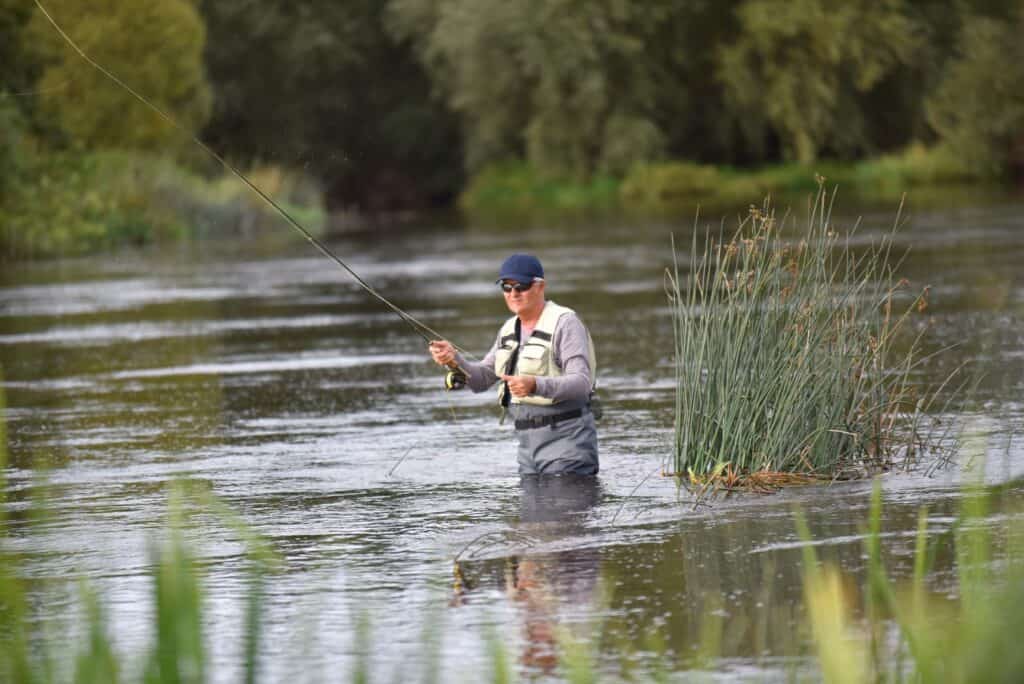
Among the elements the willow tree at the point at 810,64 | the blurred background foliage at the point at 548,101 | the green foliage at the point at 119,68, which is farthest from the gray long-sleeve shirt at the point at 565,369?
the willow tree at the point at 810,64

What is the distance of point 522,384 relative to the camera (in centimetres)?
933

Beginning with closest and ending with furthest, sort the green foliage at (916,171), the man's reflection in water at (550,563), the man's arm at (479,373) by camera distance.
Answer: the man's reflection in water at (550,563) → the man's arm at (479,373) → the green foliage at (916,171)

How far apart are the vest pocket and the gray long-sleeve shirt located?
0.05 meters

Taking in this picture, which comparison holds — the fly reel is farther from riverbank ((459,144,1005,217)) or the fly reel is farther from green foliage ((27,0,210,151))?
riverbank ((459,144,1005,217))

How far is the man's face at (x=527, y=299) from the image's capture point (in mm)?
9773

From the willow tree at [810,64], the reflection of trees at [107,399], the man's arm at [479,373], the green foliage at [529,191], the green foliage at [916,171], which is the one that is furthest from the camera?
the green foliage at [529,191]

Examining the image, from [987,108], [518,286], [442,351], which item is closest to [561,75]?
[987,108]

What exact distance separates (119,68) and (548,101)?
15454mm

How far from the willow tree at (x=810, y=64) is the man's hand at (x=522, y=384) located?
4740 centimetres

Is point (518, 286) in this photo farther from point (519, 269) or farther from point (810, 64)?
point (810, 64)

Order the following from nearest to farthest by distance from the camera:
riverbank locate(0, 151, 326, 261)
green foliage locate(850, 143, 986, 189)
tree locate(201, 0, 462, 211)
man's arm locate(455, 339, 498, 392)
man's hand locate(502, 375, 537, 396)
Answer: man's hand locate(502, 375, 537, 396) → man's arm locate(455, 339, 498, 392) → riverbank locate(0, 151, 326, 261) → green foliage locate(850, 143, 986, 189) → tree locate(201, 0, 462, 211)

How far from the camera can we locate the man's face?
9.77 metres

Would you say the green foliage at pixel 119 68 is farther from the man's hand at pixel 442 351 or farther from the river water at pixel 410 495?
the man's hand at pixel 442 351

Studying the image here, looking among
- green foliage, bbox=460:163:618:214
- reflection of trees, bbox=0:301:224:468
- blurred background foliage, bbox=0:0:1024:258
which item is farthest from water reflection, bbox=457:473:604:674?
green foliage, bbox=460:163:618:214
